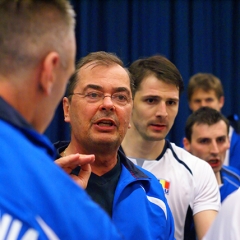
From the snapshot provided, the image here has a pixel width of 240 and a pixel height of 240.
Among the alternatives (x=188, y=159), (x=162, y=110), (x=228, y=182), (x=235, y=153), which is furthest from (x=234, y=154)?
(x=162, y=110)

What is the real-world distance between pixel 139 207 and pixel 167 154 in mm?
881

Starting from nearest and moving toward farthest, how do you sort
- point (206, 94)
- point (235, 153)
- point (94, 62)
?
point (94, 62) < point (235, 153) < point (206, 94)

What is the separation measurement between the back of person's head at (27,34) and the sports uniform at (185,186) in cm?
159

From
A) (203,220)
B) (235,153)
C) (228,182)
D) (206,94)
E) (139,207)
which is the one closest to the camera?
(139,207)

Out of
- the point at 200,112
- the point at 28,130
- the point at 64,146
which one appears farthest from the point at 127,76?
the point at 200,112

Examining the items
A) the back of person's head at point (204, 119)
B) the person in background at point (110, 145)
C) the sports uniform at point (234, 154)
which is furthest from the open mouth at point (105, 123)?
the sports uniform at point (234, 154)

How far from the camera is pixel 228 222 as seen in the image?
1.25 metres

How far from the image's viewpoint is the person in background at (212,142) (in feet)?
9.87

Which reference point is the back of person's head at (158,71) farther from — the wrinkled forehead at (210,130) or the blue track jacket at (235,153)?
the blue track jacket at (235,153)

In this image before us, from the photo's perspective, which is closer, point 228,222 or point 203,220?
point 228,222

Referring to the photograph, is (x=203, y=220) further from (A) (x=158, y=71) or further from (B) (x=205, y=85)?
(B) (x=205, y=85)

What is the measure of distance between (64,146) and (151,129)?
0.69 metres

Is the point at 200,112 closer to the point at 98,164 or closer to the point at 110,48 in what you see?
the point at 98,164

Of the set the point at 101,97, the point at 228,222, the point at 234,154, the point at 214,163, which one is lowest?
the point at 234,154
